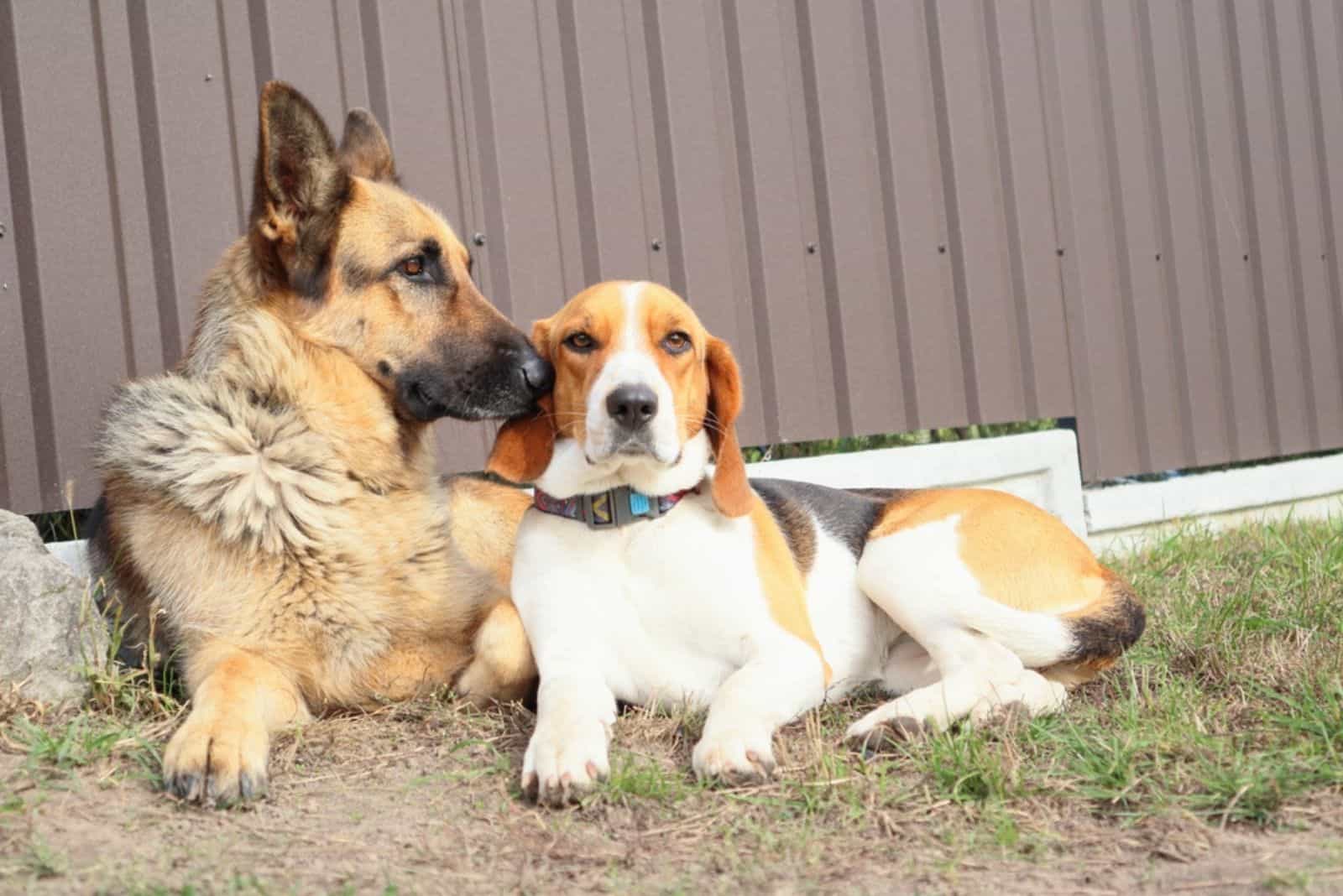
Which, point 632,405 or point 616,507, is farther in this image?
point 616,507

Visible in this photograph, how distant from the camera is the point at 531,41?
5.27 metres

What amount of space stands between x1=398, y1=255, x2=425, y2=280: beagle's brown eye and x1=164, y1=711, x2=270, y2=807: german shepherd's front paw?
1.46 m

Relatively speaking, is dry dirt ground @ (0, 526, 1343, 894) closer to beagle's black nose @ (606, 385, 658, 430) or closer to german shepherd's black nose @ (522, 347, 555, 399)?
beagle's black nose @ (606, 385, 658, 430)

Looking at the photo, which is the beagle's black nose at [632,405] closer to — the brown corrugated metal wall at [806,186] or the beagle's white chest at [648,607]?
the beagle's white chest at [648,607]

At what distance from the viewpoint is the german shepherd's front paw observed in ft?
8.91

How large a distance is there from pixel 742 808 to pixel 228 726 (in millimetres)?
1214

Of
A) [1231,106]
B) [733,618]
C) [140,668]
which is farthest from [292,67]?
A: [1231,106]

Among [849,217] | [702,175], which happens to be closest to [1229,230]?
[849,217]

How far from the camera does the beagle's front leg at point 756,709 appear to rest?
2785 millimetres

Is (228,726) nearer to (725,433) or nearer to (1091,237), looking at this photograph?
(725,433)

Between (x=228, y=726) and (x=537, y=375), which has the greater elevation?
(x=537, y=375)

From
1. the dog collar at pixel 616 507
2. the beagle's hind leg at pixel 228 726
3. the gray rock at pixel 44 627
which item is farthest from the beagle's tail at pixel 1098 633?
the gray rock at pixel 44 627

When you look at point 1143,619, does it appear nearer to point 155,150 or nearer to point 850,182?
point 850,182

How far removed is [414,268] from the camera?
3.78 meters
